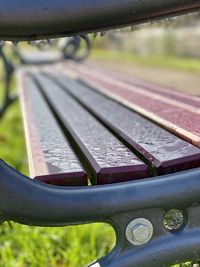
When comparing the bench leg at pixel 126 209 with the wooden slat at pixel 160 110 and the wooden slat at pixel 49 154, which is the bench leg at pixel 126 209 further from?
the wooden slat at pixel 160 110

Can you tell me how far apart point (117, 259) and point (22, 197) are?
19 centimetres

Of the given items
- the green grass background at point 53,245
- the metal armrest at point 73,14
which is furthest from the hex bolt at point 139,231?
the green grass background at point 53,245

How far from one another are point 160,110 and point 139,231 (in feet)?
2.16

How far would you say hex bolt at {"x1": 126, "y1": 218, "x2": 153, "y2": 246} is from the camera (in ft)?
3.49

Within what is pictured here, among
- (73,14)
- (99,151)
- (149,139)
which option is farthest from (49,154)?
(73,14)

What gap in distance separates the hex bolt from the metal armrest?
1.10 ft

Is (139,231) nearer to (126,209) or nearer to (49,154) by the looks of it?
(126,209)

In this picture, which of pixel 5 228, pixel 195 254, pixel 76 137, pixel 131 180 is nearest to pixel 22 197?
pixel 131 180

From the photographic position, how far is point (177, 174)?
41.4 inches

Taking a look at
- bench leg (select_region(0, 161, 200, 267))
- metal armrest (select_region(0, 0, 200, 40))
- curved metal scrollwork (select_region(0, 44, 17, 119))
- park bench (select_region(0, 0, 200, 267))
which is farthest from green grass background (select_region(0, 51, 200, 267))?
curved metal scrollwork (select_region(0, 44, 17, 119))

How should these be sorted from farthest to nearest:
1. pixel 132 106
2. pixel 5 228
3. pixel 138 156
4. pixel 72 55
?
pixel 72 55 < pixel 5 228 < pixel 132 106 < pixel 138 156

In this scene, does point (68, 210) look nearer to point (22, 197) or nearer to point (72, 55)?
point (22, 197)

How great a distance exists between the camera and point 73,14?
97 centimetres

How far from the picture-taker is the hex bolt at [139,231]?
1.06m
